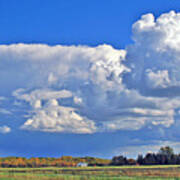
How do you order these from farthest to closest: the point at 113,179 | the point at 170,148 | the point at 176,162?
the point at 170,148 < the point at 176,162 < the point at 113,179

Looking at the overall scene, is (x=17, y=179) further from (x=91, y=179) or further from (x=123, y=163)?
(x=123, y=163)

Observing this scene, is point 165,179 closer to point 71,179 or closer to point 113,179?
point 113,179

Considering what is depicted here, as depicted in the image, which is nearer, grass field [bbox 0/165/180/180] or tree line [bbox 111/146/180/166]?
grass field [bbox 0/165/180/180]

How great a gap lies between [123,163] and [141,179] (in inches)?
4598

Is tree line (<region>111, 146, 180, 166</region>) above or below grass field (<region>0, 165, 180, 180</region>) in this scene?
above

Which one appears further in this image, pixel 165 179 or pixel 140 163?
pixel 140 163

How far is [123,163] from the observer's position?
6767 inches

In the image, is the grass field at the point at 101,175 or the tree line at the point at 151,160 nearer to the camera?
the grass field at the point at 101,175

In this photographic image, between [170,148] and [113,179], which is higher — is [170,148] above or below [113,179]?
above

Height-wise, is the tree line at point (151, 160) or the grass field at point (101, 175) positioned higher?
the tree line at point (151, 160)

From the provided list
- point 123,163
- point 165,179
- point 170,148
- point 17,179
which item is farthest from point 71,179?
point 170,148

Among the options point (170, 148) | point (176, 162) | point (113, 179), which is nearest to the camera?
point (113, 179)

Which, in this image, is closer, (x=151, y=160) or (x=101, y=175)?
(x=101, y=175)

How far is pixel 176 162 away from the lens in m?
167
